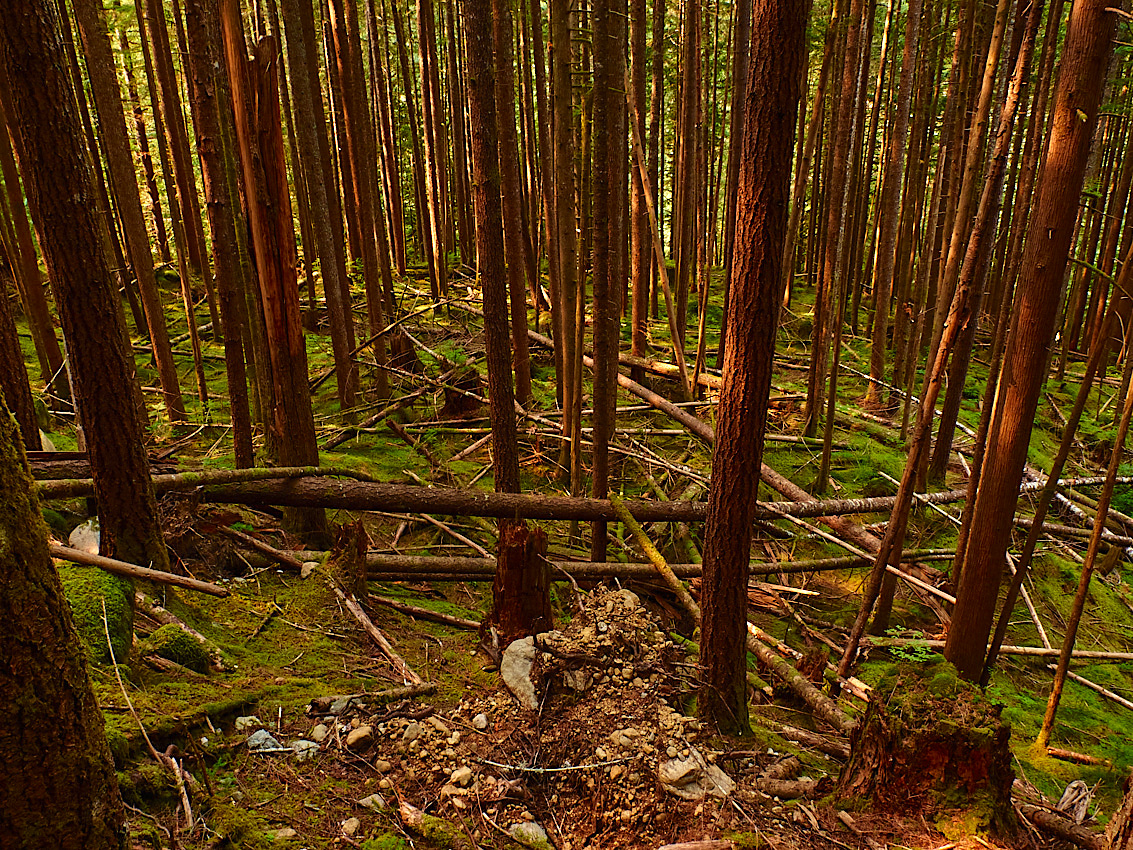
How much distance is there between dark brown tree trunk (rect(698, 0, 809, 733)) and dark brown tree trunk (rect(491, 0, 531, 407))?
4.49 m

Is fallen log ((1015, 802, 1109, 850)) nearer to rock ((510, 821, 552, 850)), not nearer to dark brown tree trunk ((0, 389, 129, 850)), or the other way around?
rock ((510, 821, 552, 850))

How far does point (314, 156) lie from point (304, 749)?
5.82m

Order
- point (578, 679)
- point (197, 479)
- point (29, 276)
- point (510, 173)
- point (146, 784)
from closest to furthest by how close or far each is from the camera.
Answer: point (146, 784) < point (578, 679) < point (197, 479) < point (29, 276) < point (510, 173)

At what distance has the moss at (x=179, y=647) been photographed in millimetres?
3145

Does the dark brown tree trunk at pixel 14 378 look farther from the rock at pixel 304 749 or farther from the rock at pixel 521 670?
the rock at pixel 521 670

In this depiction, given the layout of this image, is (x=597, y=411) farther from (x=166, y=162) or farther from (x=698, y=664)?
(x=166, y=162)

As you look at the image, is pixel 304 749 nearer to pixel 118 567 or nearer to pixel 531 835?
pixel 531 835

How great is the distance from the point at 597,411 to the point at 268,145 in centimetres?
304

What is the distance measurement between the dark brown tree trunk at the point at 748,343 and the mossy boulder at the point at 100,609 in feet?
8.96

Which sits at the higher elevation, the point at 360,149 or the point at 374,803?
the point at 360,149

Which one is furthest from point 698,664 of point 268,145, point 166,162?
point 166,162

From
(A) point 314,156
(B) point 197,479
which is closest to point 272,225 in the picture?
(B) point 197,479

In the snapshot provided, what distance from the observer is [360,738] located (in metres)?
2.98

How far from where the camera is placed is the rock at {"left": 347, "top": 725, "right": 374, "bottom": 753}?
2.95 meters
